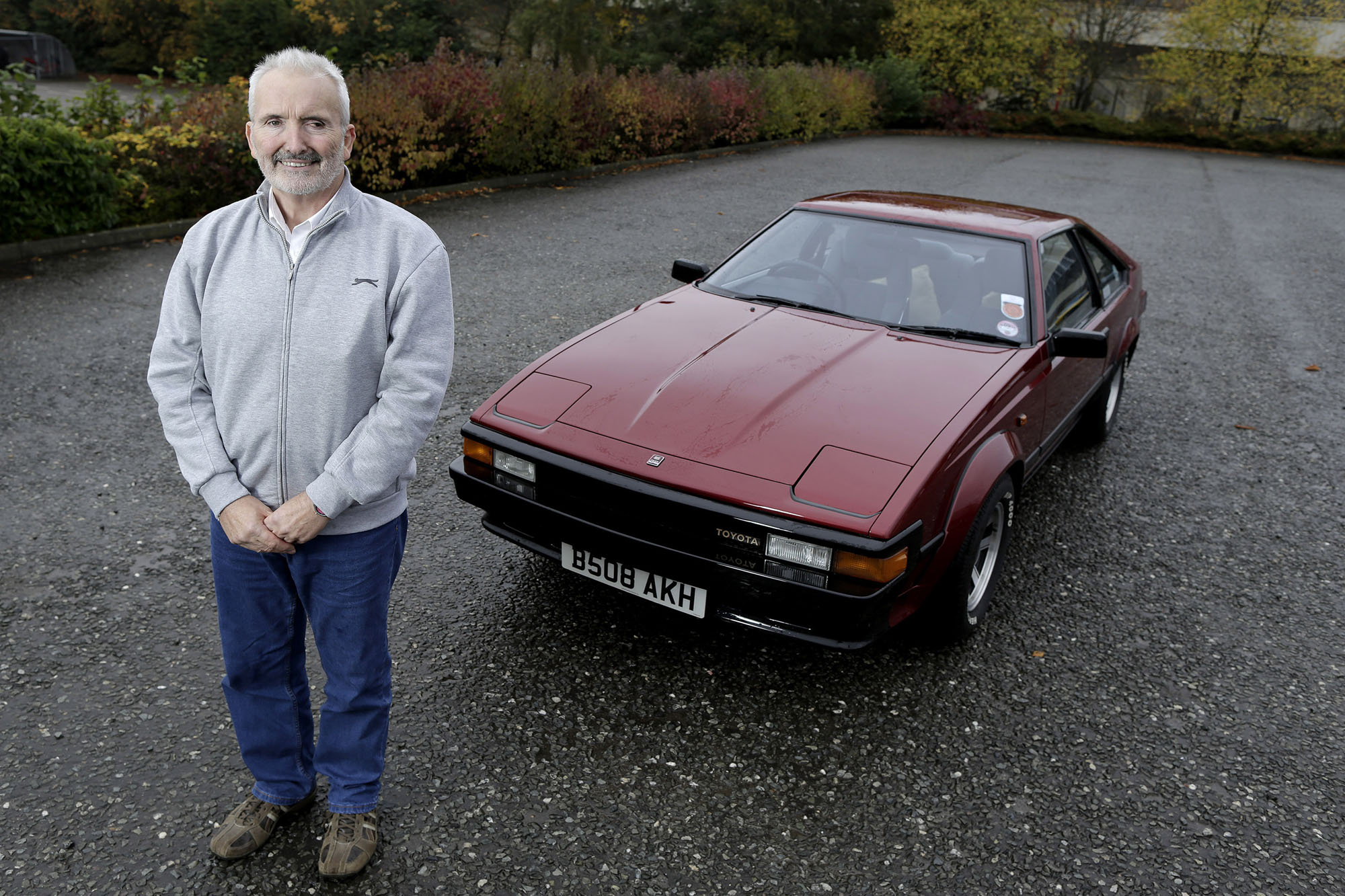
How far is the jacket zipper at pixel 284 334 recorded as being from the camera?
2.10 meters

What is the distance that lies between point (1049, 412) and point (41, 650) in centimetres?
409

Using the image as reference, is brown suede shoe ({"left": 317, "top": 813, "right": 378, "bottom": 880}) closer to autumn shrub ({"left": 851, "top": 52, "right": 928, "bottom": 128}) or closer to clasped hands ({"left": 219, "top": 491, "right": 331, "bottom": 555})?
clasped hands ({"left": 219, "top": 491, "right": 331, "bottom": 555})

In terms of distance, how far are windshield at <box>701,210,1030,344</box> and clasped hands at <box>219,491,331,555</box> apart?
2.76 meters

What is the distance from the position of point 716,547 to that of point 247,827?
1531 millimetres

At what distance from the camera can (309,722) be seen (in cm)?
261

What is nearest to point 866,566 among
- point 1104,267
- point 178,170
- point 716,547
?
point 716,547

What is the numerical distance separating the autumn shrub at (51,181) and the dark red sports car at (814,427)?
6.97 meters

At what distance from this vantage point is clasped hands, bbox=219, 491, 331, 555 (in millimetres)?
2164

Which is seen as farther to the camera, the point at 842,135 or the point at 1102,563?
the point at 842,135

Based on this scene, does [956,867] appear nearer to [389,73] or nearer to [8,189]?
[8,189]

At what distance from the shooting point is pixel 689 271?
491 cm

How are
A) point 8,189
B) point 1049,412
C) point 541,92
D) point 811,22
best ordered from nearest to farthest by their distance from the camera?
point 1049,412 < point 8,189 < point 541,92 < point 811,22

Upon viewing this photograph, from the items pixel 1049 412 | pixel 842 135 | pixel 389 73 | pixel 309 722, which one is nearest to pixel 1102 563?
pixel 1049 412

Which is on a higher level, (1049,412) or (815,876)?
(1049,412)
